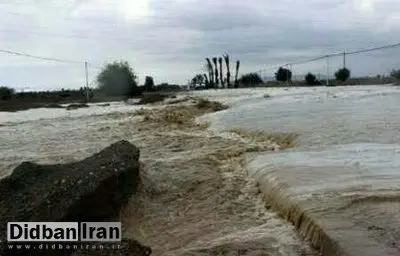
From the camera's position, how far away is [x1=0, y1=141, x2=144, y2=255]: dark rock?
7.95 meters

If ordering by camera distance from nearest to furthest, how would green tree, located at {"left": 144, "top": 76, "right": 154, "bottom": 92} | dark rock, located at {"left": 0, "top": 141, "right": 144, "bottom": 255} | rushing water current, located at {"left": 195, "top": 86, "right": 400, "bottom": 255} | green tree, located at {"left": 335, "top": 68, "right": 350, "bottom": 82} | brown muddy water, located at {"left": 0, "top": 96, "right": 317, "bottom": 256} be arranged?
rushing water current, located at {"left": 195, "top": 86, "right": 400, "bottom": 255} < brown muddy water, located at {"left": 0, "top": 96, "right": 317, "bottom": 256} < dark rock, located at {"left": 0, "top": 141, "right": 144, "bottom": 255} < green tree, located at {"left": 335, "top": 68, "right": 350, "bottom": 82} < green tree, located at {"left": 144, "top": 76, "right": 154, "bottom": 92}

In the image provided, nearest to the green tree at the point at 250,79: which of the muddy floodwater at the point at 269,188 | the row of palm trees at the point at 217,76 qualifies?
the row of palm trees at the point at 217,76

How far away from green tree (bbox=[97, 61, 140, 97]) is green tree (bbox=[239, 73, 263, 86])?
14.6 m

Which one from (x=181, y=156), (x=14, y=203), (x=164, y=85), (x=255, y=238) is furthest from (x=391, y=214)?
(x=164, y=85)

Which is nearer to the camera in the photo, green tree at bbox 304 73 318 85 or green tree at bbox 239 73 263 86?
green tree at bbox 304 73 318 85

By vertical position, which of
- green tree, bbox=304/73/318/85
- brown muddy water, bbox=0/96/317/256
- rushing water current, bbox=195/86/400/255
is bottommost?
brown muddy water, bbox=0/96/317/256

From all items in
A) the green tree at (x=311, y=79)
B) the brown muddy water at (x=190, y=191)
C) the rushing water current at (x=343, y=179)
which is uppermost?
the green tree at (x=311, y=79)

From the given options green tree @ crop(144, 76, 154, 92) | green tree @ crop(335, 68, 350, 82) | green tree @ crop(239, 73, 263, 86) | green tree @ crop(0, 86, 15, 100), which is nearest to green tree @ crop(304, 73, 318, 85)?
green tree @ crop(335, 68, 350, 82)

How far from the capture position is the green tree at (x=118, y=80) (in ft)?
204

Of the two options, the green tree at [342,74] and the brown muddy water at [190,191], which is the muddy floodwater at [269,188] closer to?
the brown muddy water at [190,191]

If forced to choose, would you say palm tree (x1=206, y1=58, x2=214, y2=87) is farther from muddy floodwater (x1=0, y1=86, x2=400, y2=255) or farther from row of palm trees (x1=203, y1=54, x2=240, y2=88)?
muddy floodwater (x1=0, y1=86, x2=400, y2=255)

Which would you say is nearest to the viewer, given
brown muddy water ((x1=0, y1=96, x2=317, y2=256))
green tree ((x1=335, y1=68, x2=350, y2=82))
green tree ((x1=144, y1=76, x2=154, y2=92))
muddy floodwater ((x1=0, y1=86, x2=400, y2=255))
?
muddy floodwater ((x1=0, y1=86, x2=400, y2=255))

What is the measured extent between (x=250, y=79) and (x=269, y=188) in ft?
214

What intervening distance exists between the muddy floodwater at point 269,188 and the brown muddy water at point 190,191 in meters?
0.02
